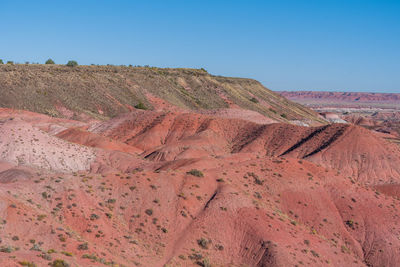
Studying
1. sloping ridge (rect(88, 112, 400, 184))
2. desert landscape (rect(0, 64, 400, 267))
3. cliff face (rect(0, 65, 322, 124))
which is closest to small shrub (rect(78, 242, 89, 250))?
desert landscape (rect(0, 64, 400, 267))

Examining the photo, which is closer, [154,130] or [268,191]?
[268,191]

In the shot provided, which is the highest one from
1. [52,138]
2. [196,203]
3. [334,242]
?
[52,138]

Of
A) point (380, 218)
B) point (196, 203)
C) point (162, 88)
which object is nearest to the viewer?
point (196, 203)

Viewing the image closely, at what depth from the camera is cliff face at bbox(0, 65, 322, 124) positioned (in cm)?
8175

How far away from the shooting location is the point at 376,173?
178ft

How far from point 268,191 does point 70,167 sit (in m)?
21.5

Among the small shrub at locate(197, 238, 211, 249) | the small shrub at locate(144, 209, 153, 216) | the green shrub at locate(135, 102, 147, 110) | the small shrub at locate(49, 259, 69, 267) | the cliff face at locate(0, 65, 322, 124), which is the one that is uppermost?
the cliff face at locate(0, 65, 322, 124)

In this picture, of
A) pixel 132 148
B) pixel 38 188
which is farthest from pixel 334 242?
pixel 132 148

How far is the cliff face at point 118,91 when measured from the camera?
3219 inches

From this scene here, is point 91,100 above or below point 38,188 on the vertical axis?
above

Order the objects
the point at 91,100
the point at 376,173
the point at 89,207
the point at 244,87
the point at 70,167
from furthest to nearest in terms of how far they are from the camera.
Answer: the point at 244,87
the point at 91,100
the point at 376,173
the point at 70,167
the point at 89,207

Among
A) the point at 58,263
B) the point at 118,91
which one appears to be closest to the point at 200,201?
the point at 58,263

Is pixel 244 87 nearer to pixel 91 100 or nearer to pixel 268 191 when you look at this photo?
pixel 91 100

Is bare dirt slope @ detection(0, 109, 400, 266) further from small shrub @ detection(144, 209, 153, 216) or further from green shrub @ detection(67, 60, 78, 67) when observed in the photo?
green shrub @ detection(67, 60, 78, 67)
